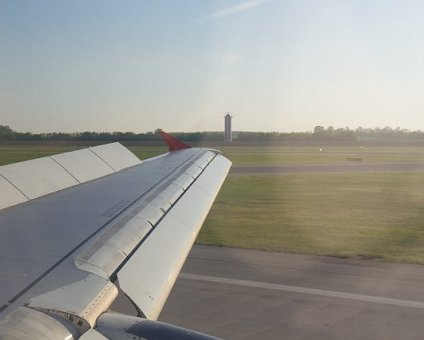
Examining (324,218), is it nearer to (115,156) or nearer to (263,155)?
(115,156)

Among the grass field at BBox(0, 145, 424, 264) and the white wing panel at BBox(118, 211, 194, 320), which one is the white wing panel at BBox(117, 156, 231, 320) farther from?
the grass field at BBox(0, 145, 424, 264)

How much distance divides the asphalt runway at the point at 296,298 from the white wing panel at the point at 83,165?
219 centimetres

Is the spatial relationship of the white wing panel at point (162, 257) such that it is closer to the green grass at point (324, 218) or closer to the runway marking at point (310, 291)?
the runway marking at point (310, 291)

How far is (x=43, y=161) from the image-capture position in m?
6.04

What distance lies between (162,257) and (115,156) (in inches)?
188

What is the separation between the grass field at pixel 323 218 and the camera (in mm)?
10852

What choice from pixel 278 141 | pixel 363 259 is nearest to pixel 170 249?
pixel 363 259

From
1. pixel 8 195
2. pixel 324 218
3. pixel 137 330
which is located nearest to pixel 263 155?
pixel 324 218

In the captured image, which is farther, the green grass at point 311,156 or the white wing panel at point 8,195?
the green grass at point 311,156

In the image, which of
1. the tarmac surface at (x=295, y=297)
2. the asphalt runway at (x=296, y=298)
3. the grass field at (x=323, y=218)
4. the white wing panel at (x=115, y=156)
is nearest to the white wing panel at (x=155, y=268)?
the tarmac surface at (x=295, y=297)

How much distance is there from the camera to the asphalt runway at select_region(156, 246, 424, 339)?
630cm

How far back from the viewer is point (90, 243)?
12.1 ft

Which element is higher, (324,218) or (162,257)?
(162,257)

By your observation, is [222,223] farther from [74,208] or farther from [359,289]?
[74,208]
